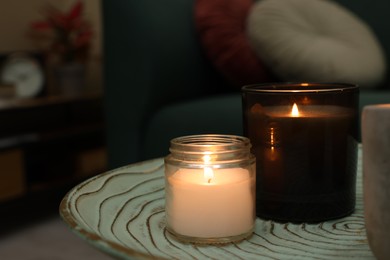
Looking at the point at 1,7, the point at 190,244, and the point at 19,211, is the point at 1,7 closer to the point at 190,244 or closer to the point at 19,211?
the point at 19,211

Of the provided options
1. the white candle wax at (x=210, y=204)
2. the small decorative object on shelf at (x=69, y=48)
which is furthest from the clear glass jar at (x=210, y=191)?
the small decorative object on shelf at (x=69, y=48)

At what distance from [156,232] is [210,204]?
0.20 feet

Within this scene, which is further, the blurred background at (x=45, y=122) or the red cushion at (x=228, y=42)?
the blurred background at (x=45, y=122)

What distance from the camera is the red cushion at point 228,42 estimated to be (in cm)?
173

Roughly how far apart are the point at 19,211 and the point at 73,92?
21.9 inches

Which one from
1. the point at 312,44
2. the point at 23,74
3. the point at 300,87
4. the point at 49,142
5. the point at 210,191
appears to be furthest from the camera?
the point at 23,74

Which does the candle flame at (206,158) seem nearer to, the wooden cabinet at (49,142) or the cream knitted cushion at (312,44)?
the cream knitted cushion at (312,44)

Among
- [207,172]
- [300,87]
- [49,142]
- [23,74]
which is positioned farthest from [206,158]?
[23,74]

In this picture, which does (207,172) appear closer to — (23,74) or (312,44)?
(312,44)

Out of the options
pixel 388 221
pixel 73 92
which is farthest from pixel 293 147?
pixel 73 92

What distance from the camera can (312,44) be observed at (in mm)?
1667

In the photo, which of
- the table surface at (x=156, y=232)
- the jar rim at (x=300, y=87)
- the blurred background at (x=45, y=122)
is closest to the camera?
the table surface at (x=156, y=232)

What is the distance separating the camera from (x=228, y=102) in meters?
1.58

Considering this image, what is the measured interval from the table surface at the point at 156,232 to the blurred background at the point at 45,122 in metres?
1.11
